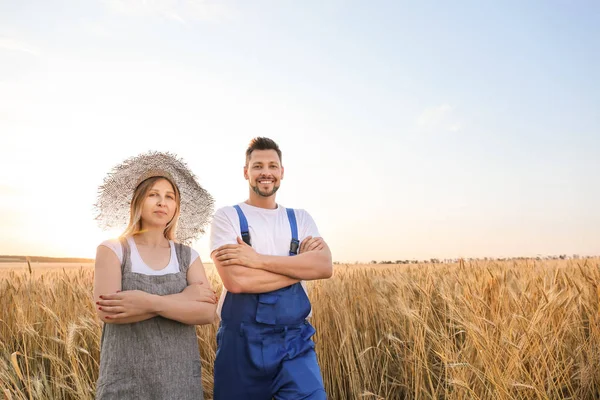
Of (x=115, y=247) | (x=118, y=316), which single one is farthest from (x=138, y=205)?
(x=118, y=316)

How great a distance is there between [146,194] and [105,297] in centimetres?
51

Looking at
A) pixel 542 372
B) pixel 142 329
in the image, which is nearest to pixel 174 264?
pixel 142 329

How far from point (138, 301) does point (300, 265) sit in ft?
2.61

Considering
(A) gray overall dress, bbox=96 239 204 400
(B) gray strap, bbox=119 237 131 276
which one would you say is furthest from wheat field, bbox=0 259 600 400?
(B) gray strap, bbox=119 237 131 276

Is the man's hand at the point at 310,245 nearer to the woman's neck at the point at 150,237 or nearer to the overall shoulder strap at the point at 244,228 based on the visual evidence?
the overall shoulder strap at the point at 244,228

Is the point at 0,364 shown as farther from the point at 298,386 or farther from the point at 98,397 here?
the point at 298,386

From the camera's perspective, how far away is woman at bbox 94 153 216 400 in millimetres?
2051

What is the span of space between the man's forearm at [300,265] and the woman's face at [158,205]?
49 cm

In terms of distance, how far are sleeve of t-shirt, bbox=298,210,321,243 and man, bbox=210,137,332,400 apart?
17mm

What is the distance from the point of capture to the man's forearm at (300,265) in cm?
240

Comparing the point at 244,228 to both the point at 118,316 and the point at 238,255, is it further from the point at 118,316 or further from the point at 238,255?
the point at 118,316

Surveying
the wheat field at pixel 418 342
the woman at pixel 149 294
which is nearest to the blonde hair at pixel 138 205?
the woman at pixel 149 294

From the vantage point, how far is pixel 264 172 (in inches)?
102

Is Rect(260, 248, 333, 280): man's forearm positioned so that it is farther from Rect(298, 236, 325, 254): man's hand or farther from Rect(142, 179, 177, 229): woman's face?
Rect(142, 179, 177, 229): woman's face
